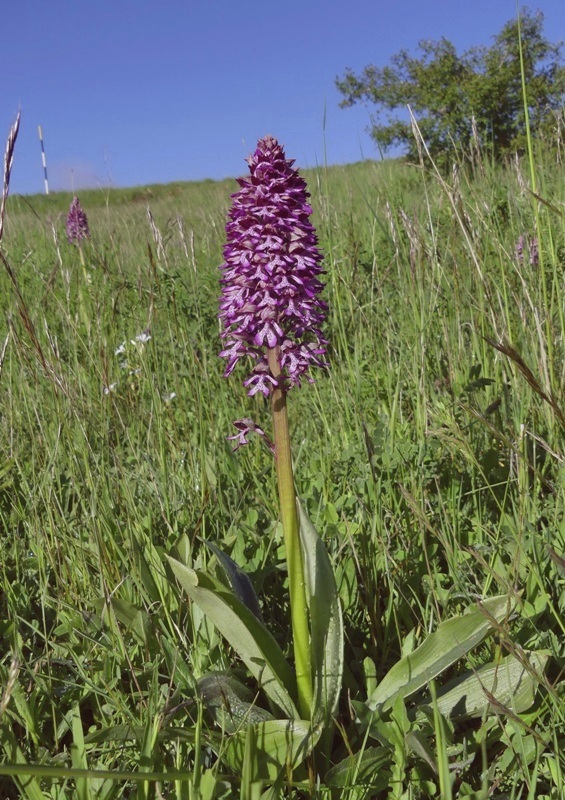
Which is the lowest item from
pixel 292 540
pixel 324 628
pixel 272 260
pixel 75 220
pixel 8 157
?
pixel 324 628

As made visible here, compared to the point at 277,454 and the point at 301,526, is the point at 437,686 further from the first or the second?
the point at 277,454

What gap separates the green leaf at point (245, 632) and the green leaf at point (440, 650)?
0.61ft

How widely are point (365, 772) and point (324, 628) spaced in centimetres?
26

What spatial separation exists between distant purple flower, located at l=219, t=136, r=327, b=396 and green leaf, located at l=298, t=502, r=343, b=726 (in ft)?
1.07

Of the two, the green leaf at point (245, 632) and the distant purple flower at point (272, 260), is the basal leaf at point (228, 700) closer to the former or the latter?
the green leaf at point (245, 632)

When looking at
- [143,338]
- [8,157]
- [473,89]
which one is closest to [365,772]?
[8,157]

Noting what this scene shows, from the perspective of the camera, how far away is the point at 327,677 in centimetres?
132

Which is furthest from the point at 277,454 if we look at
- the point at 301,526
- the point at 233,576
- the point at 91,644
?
the point at 91,644

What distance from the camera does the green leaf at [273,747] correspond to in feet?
4.00

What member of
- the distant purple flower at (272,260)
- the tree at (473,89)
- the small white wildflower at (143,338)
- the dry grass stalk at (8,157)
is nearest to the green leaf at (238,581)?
the distant purple flower at (272,260)

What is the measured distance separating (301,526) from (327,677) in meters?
0.29

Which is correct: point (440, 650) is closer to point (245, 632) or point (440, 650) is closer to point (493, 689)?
point (493, 689)

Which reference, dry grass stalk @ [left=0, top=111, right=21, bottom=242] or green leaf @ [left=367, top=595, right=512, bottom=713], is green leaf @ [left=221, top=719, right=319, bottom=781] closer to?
green leaf @ [left=367, top=595, right=512, bottom=713]

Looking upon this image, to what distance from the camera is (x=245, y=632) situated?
4.18 ft
